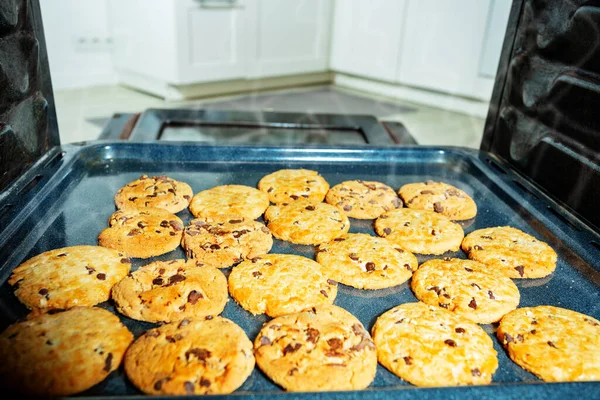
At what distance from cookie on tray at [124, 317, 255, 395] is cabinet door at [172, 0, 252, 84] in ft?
9.21

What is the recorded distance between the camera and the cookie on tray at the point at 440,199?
4.14 feet

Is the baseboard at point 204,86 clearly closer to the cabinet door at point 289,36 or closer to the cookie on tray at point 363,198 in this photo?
the cabinet door at point 289,36

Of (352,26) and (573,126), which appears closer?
(573,126)

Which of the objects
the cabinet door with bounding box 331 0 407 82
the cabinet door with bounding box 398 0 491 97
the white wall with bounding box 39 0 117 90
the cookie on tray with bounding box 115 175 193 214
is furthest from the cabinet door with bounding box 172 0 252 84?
the cookie on tray with bounding box 115 175 193 214

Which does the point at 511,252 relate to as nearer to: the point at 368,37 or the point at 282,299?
the point at 282,299

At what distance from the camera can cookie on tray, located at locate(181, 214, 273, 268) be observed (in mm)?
1048

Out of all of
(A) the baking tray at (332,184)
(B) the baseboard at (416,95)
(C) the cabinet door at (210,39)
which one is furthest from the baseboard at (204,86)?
(A) the baking tray at (332,184)

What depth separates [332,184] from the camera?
1.41 m

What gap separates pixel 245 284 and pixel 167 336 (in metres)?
0.20

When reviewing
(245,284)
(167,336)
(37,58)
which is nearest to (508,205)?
(245,284)

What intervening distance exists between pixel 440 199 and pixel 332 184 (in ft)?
1.02

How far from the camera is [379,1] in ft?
12.1

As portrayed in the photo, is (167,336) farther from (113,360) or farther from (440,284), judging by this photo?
(440,284)

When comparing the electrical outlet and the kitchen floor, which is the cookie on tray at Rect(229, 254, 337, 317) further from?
the electrical outlet
